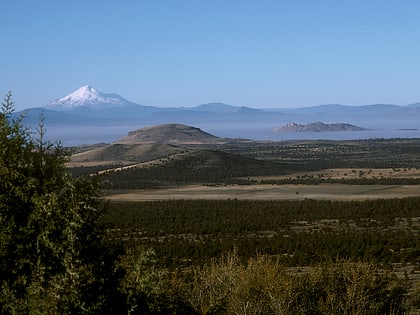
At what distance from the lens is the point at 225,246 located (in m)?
36.8

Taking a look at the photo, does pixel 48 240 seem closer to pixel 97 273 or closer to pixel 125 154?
pixel 97 273

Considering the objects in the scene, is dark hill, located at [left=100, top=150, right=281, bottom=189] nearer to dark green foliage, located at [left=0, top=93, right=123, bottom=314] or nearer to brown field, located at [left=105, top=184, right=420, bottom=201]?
brown field, located at [left=105, top=184, right=420, bottom=201]

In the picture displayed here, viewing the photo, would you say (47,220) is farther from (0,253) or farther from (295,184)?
(295,184)

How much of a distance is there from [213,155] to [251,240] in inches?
3043

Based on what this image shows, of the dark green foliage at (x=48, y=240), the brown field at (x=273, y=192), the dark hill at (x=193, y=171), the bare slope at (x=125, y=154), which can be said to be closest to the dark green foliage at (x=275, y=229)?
the brown field at (x=273, y=192)

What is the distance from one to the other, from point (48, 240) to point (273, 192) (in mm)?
63930

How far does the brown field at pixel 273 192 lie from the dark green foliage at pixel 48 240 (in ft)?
184

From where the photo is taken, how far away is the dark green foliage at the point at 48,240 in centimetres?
1131

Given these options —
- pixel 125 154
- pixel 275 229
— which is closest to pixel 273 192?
pixel 275 229

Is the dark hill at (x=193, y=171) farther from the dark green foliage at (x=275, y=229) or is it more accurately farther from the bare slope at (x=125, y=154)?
the dark green foliage at (x=275, y=229)

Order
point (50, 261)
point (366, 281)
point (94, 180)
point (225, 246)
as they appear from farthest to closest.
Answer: point (225, 246)
point (366, 281)
point (94, 180)
point (50, 261)

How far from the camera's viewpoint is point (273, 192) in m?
75.1

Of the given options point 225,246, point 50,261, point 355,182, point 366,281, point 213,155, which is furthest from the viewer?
point 213,155

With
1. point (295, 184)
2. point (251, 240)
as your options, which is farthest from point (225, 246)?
point (295, 184)
